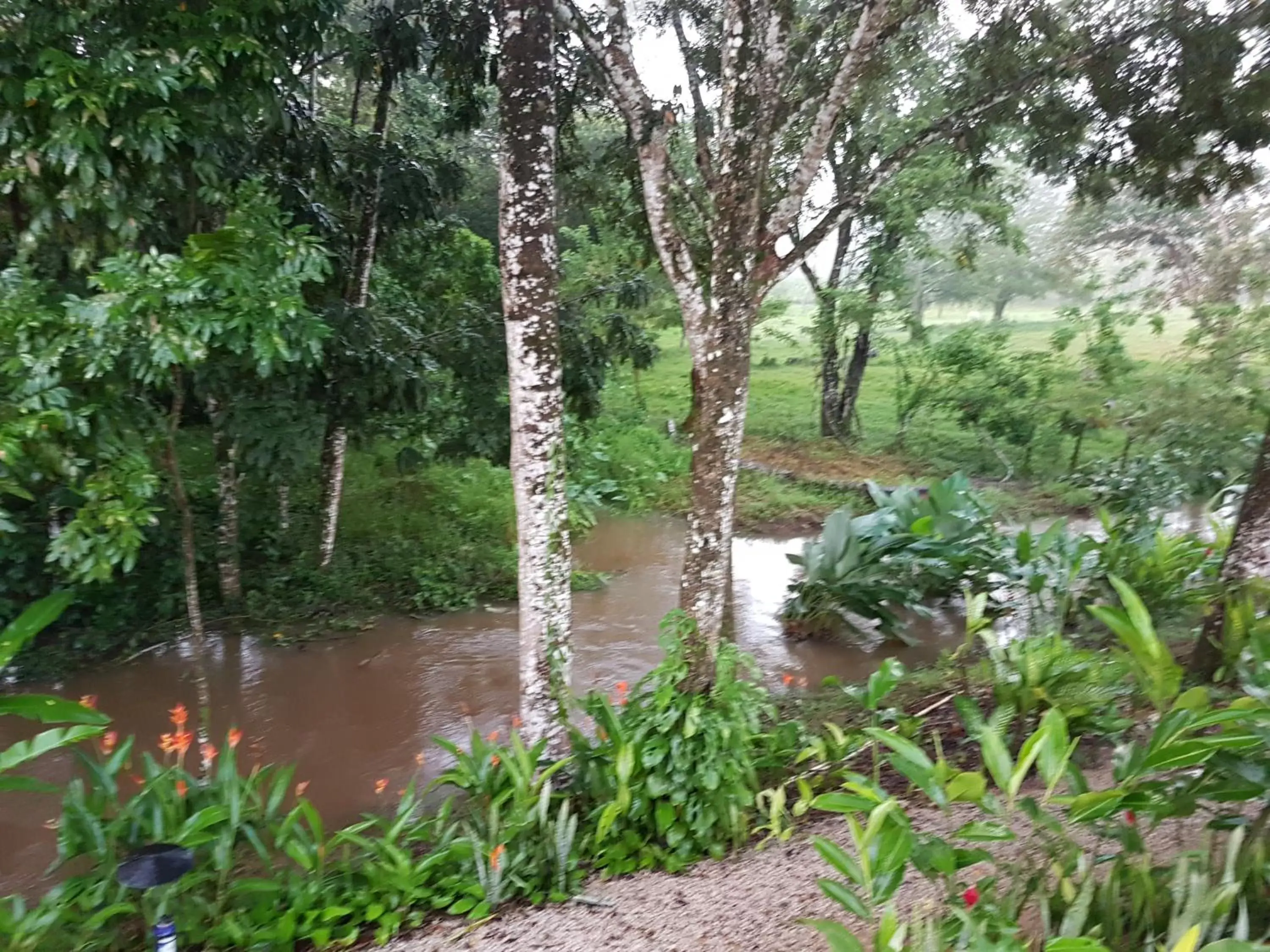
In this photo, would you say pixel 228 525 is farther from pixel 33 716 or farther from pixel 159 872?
pixel 159 872

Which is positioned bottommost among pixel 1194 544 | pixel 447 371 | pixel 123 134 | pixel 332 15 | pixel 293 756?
pixel 293 756

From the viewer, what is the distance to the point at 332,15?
4207 millimetres

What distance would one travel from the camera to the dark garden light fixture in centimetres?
237

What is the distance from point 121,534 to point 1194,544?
687 centimetres

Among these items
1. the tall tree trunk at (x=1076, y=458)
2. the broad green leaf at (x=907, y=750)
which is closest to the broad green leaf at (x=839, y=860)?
the broad green leaf at (x=907, y=750)

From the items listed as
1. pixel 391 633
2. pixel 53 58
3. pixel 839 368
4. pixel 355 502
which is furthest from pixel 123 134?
pixel 839 368

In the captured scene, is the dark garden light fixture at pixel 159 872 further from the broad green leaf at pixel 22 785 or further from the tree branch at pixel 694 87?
the tree branch at pixel 694 87

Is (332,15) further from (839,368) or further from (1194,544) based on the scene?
(839,368)

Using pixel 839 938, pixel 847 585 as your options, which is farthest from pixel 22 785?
pixel 847 585

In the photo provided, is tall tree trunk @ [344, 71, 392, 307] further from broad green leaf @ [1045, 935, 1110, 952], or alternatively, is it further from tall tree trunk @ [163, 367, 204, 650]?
broad green leaf @ [1045, 935, 1110, 952]

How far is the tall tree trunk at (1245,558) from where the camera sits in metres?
4.01

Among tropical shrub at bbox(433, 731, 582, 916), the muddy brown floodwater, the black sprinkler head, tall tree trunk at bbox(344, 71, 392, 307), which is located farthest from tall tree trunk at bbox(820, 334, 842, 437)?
the black sprinkler head

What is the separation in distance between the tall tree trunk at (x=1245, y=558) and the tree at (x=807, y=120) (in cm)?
219

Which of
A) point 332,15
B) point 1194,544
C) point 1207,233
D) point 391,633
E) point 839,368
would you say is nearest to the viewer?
point 332,15
